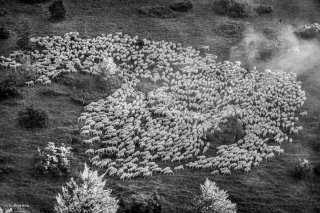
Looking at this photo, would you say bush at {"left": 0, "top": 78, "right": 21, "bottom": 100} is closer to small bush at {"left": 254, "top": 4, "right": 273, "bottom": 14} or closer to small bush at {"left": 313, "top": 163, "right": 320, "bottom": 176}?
small bush at {"left": 313, "top": 163, "right": 320, "bottom": 176}

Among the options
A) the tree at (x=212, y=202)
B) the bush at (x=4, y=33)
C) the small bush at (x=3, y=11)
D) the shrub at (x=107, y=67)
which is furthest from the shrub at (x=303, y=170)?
the small bush at (x=3, y=11)

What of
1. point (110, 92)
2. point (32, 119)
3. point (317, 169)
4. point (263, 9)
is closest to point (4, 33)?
point (110, 92)

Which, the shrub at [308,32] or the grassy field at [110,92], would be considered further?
the shrub at [308,32]

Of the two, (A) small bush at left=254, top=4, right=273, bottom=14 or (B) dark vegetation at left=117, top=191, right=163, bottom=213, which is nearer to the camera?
(B) dark vegetation at left=117, top=191, right=163, bottom=213

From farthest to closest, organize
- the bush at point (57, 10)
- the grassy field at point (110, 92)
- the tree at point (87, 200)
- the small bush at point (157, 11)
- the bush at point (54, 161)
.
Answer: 1. the small bush at point (157, 11)
2. the bush at point (57, 10)
3. the bush at point (54, 161)
4. the grassy field at point (110, 92)
5. the tree at point (87, 200)

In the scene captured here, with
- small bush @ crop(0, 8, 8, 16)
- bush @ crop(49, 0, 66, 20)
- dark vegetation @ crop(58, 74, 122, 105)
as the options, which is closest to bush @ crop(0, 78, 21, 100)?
dark vegetation @ crop(58, 74, 122, 105)

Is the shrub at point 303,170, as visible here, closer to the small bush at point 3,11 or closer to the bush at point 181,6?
the bush at point 181,6
